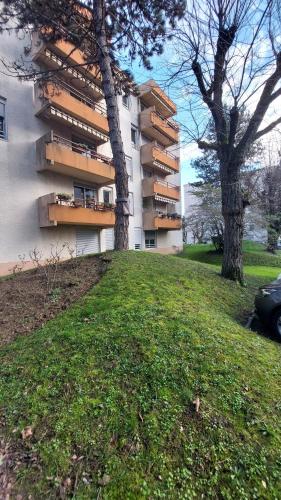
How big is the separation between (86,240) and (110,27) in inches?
404

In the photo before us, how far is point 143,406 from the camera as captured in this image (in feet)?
8.16

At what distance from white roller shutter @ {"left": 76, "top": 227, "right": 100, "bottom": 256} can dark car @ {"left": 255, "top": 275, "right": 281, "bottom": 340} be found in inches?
458

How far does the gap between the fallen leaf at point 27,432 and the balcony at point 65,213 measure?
1097 centimetres

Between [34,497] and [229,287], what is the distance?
6.52 metres

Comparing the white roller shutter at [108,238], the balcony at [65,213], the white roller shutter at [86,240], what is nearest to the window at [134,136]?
the white roller shutter at [108,238]

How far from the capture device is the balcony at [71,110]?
12555 mm

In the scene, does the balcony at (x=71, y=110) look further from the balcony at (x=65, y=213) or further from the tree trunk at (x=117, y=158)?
the tree trunk at (x=117, y=158)

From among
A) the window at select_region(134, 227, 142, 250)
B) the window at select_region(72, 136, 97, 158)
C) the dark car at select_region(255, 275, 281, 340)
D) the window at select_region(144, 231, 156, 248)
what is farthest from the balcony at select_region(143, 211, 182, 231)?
the dark car at select_region(255, 275, 281, 340)

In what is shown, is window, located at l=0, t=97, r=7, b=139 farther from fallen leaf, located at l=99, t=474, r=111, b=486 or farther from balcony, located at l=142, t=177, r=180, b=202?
fallen leaf, located at l=99, t=474, r=111, b=486

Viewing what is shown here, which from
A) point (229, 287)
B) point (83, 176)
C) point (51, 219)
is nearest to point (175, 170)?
point (83, 176)

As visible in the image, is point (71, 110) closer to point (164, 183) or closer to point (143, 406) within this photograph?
point (164, 183)

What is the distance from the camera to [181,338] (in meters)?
3.48

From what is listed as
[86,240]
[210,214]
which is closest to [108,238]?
[86,240]

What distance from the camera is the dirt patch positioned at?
4.61 m
